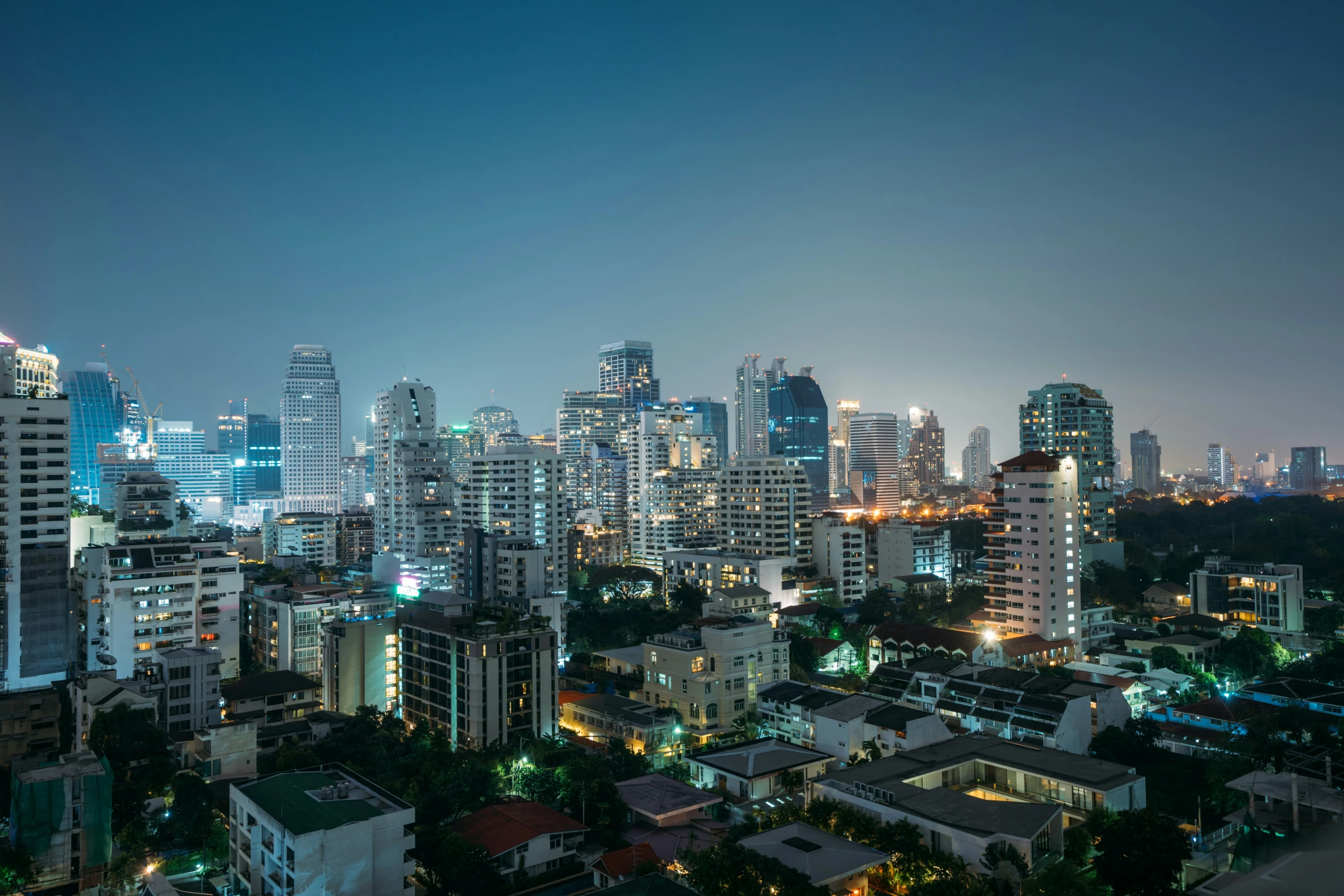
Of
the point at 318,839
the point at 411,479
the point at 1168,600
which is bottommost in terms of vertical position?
the point at 1168,600

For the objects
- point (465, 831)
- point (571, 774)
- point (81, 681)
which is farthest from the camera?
point (81, 681)

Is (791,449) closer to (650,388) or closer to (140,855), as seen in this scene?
(650,388)

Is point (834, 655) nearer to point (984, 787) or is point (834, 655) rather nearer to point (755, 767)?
point (755, 767)

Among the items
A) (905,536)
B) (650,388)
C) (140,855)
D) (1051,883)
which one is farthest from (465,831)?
(650,388)

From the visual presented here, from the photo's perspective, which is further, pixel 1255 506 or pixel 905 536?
pixel 1255 506

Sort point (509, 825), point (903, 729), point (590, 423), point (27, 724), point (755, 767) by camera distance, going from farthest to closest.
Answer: point (590, 423) < point (903, 729) < point (27, 724) < point (755, 767) < point (509, 825)

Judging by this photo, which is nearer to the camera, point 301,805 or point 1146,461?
point 301,805

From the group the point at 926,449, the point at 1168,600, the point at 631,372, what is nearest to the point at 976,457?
the point at 926,449
